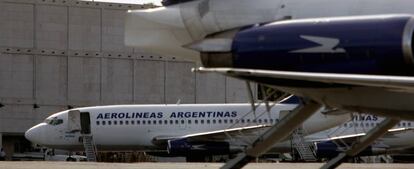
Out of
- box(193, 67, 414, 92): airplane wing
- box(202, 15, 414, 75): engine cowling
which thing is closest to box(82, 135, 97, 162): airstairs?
box(202, 15, 414, 75): engine cowling

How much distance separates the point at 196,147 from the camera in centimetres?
4194

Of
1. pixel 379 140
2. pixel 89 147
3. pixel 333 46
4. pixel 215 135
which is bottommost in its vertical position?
pixel 89 147

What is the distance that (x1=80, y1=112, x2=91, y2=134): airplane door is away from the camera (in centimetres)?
4332

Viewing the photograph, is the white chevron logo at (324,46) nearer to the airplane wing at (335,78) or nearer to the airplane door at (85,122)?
the airplane wing at (335,78)

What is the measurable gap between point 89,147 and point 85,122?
161cm

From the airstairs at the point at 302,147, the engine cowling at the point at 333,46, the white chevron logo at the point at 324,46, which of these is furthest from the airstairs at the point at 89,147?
the white chevron logo at the point at 324,46

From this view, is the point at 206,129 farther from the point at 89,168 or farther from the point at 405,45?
the point at 405,45

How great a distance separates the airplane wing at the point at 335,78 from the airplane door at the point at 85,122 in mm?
31923

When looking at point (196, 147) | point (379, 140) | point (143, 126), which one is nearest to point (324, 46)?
point (379, 140)

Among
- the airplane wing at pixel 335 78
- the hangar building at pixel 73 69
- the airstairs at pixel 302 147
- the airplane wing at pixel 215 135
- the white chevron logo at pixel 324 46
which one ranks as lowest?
the airstairs at pixel 302 147

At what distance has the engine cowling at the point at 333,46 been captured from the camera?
11.7 metres

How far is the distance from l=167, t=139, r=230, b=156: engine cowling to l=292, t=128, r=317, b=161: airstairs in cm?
330

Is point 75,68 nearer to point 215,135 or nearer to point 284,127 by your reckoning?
point 215,135

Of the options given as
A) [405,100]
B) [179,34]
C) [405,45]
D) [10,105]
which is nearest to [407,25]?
[405,45]
